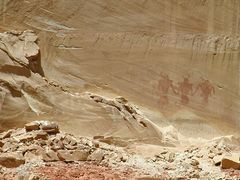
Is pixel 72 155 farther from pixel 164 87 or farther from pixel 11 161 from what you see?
pixel 164 87

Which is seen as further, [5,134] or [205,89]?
[205,89]

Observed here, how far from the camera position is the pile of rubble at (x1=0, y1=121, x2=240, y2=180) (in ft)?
30.2

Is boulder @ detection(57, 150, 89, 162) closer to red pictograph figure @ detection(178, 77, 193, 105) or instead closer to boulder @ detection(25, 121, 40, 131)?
boulder @ detection(25, 121, 40, 131)

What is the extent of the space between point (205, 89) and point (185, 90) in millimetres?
384

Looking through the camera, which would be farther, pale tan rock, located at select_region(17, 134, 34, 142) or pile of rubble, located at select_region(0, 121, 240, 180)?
pale tan rock, located at select_region(17, 134, 34, 142)

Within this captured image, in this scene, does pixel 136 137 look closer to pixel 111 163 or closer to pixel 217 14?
pixel 111 163

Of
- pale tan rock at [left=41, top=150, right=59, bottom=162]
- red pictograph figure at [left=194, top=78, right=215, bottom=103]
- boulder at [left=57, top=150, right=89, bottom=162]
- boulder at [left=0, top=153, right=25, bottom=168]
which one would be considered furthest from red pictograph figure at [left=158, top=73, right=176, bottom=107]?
boulder at [left=0, top=153, right=25, bottom=168]

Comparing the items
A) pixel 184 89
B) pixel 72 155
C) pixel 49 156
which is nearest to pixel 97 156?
pixel 72 155

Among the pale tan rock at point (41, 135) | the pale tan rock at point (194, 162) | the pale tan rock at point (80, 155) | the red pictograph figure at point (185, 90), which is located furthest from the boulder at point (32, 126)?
the red pictograph figure at point (185, 90)

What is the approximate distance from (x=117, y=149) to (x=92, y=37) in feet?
7.46

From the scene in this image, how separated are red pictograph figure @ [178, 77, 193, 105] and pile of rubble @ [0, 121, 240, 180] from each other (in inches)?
64.7

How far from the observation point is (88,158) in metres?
9.55

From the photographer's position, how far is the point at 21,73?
10742mm

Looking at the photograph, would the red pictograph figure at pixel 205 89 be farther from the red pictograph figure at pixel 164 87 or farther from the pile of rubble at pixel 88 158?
the pile of rubble at pixel 88 158
